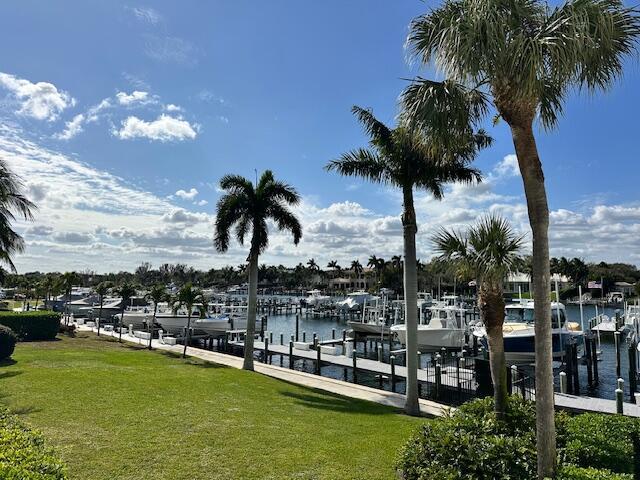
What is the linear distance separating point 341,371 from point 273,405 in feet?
52.6

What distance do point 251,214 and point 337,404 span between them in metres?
10.8

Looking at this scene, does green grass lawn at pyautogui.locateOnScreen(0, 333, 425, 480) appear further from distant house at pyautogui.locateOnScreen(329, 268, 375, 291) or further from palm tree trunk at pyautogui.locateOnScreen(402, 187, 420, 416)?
distant house at pyautogui.locateOnScreen(329, 268, 375, 291)

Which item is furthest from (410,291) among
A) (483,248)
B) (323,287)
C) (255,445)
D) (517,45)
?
(323,287)

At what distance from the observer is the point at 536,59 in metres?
5.66

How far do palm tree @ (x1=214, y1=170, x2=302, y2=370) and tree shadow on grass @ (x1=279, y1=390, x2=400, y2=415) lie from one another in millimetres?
6472

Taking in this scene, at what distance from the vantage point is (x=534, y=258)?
618 centimetres

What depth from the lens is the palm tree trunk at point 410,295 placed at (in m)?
15.5

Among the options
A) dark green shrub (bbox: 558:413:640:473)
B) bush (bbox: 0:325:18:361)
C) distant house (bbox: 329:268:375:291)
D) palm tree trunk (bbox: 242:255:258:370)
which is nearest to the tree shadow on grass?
palm tree trunk (bbox: 242:255:258:370)

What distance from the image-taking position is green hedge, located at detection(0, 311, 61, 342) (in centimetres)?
2730

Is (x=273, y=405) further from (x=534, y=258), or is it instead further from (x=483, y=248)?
(x=534, y=258)

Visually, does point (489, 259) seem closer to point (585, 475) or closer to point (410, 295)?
point (585, 475)

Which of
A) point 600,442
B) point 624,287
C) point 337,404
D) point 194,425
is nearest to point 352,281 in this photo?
point 624,287

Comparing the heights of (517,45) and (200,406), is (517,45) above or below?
above

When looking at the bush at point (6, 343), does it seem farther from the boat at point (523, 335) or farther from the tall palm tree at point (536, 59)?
the boat at point (523, 335)
